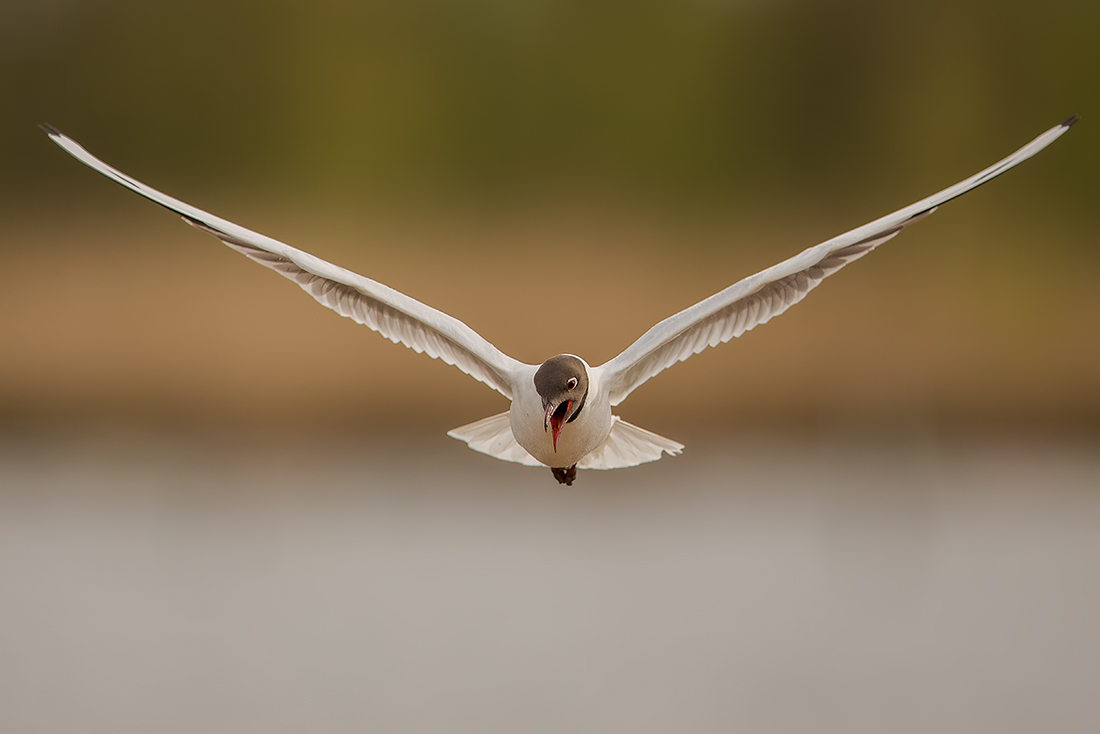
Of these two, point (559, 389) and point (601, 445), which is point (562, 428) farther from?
point (601, 445)

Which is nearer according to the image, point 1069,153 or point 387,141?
point 387,141

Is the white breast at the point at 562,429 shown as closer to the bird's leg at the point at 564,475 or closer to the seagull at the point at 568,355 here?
the seagull at the point at 568,355

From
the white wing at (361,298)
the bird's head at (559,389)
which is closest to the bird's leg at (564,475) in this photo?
the white wing at (361,298)

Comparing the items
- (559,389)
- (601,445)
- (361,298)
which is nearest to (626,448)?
(601,445)

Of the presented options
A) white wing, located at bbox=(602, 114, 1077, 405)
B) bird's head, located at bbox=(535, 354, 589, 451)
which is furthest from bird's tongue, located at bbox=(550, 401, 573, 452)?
white wing, located at bbox=(602, 114, 1077, 405)

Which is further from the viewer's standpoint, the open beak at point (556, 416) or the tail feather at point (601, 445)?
the tail feather at point (601, 445)

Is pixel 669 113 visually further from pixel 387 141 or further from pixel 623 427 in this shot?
pixel 623 427

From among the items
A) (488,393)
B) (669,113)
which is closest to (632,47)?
(669,113)
